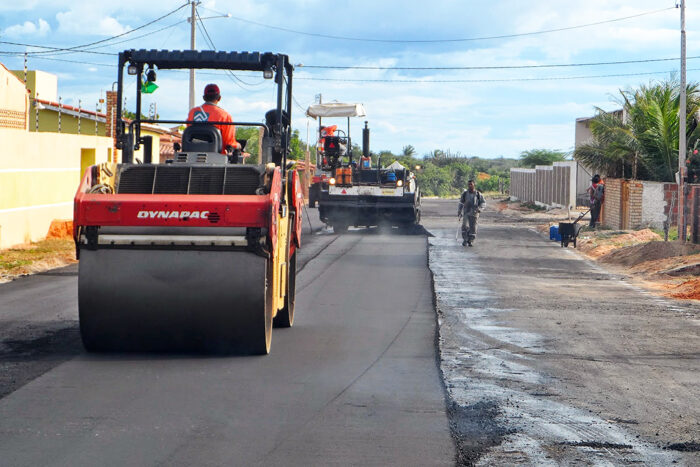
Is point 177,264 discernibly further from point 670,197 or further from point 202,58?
point 670,197

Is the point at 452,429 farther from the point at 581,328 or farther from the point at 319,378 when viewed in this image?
the point at 581,328

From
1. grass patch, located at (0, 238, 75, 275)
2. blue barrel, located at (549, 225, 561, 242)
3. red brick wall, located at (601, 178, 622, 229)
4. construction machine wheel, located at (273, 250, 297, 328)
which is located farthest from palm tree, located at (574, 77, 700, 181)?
construction machine wheel, located at (273, 250, 297, 328)

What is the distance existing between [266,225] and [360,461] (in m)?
2.82

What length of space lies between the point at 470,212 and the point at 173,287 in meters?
16.2

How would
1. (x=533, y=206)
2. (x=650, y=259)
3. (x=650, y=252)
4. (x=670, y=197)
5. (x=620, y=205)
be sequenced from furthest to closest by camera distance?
(x=533, y=206), (x=620, y=205), (x=670, y=197), (x=650, y=252), (x=650, y=259)

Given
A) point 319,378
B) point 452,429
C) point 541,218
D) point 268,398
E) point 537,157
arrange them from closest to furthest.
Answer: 1. point 452,429
2. point 268,398
3. point 319,378
4. point 541,218
5. point 537,157

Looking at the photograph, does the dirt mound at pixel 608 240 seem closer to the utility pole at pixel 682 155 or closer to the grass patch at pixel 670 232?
the grass patch at pixel 670 232

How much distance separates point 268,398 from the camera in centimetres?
690

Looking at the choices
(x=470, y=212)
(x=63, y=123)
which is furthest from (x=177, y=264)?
(x=63, y=123)

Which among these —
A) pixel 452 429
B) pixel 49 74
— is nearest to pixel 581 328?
pixel 452 429

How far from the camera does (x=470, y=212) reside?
23.3 meters

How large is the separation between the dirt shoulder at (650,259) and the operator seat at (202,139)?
26.5 feet

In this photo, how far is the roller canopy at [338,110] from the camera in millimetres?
31484

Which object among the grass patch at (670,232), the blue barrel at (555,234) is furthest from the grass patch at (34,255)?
the grass patch at (670,232)
